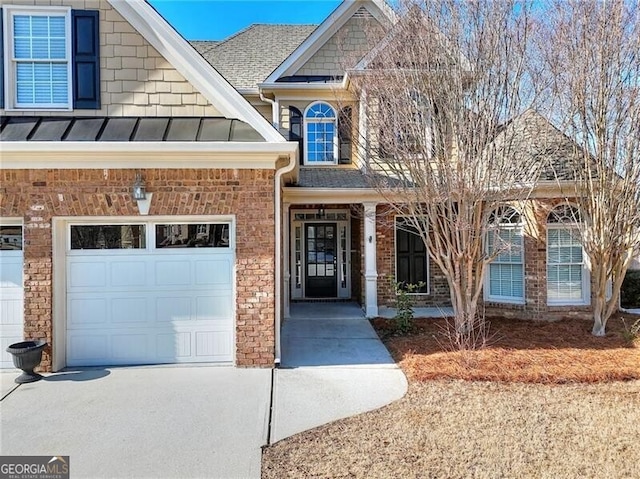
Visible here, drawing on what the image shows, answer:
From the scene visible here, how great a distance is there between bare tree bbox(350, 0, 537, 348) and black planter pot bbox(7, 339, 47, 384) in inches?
244

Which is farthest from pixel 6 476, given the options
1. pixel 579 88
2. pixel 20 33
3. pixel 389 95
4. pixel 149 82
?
pixel 579 88

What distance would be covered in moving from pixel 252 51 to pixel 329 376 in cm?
1141

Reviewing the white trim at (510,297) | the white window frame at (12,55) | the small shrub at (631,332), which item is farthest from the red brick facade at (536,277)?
the white window frame at (12,55)

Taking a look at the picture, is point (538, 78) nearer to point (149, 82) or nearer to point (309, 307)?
point (149, 82)

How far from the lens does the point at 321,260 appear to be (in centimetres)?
1218

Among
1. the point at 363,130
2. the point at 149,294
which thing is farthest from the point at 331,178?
the point at 149,294

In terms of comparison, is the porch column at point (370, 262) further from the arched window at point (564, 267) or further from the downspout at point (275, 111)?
the arched window at point (564, 267)

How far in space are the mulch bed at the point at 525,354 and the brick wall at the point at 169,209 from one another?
2.43 m

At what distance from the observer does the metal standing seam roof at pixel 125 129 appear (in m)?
5.86

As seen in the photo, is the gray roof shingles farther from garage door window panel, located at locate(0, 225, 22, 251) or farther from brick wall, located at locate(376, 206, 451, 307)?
garage door window panel, located at locate(0, 225, 22, 251)

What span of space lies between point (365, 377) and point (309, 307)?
17.0 feet

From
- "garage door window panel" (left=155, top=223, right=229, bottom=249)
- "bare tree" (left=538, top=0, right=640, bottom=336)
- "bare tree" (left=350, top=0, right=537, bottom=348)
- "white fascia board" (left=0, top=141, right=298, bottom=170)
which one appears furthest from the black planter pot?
"bare tree" (left=538, top=0, right=640, bottom=336)

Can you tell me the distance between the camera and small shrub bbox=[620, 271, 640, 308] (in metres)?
10.4

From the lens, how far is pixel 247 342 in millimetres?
6043
